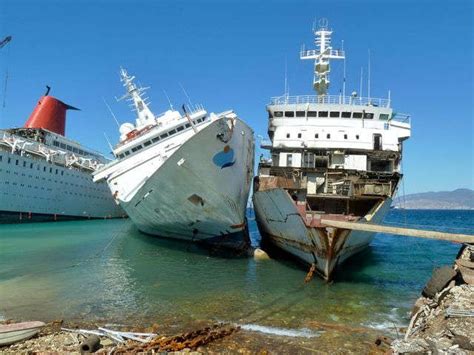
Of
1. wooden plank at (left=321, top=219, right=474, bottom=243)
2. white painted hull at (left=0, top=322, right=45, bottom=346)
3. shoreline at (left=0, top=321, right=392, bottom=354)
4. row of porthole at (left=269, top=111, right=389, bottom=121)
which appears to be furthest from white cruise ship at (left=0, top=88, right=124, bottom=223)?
wooden plank at (left=321, top=219, right=474, bottom=243)

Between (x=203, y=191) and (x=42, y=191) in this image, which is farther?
(x=42, y=191)

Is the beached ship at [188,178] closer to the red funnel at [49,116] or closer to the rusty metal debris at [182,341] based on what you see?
the rusty metal debris at [182,341]

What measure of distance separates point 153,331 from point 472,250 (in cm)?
961

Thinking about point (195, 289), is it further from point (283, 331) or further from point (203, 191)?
point (203, 191)

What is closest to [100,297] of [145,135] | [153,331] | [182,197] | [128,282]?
[128,282]

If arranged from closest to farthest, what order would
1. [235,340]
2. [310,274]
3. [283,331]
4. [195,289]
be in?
[235,340] < [283,331] < [195,289] < [310,274]

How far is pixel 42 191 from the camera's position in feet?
130

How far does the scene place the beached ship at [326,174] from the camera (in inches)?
550

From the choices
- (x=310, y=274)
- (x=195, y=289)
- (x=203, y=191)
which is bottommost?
(x=195, y=289)

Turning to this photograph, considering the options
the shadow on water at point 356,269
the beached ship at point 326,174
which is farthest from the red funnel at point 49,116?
the shadow on water at point 356,269

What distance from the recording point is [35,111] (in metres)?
51.2

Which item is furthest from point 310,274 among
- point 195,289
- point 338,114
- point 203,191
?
point 338,114

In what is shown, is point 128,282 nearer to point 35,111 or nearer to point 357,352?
point 357,352

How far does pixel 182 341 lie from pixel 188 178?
416 inches
